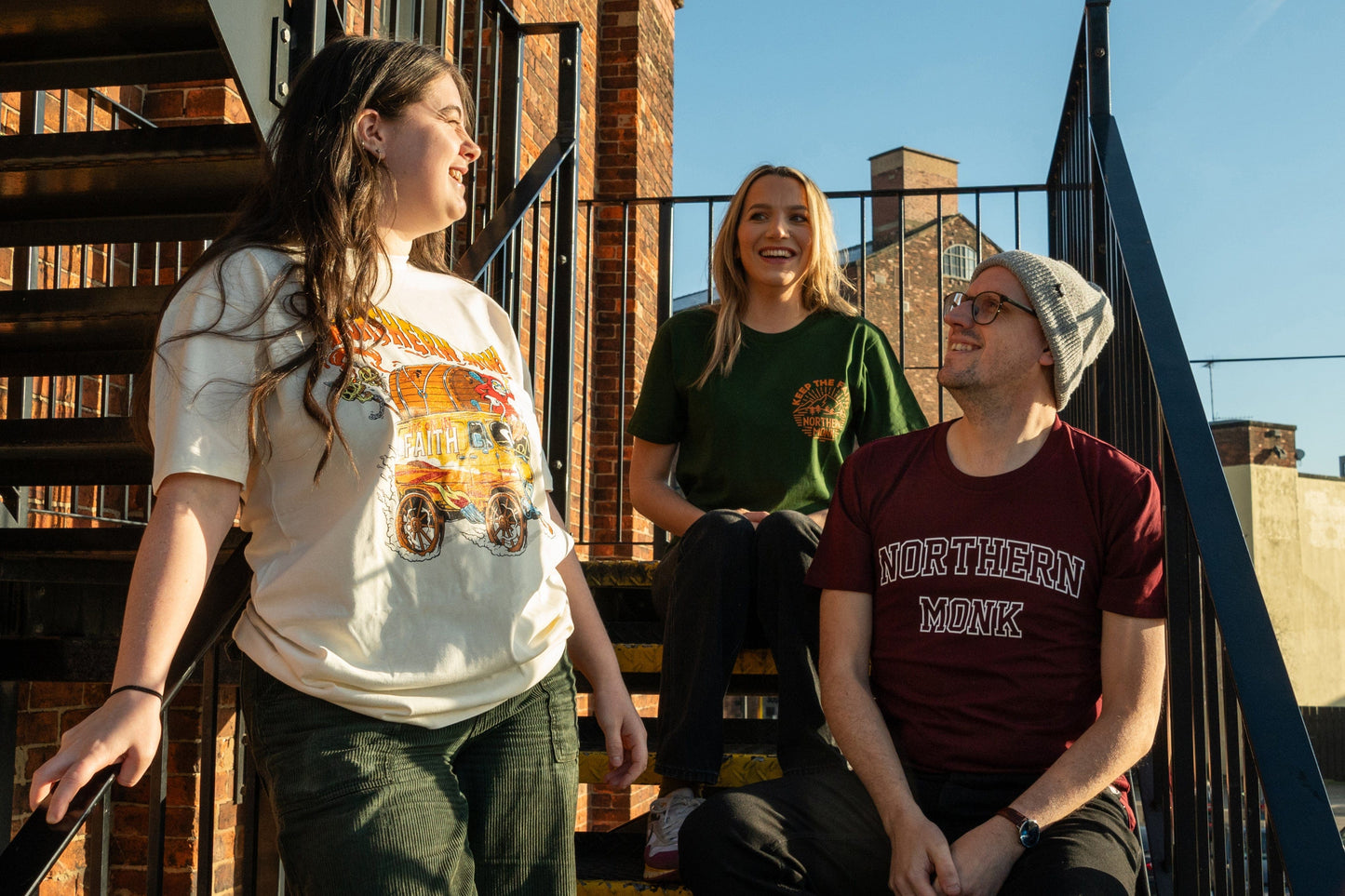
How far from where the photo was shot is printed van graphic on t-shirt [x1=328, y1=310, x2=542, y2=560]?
147 centimetres

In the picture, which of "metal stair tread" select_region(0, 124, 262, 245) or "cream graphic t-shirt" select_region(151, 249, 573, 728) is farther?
"metal stair tread" select_region(0, 124, 262, 245)

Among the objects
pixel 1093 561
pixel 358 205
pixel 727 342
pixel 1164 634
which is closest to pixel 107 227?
pixel 358 205

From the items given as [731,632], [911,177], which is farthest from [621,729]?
[911,177]

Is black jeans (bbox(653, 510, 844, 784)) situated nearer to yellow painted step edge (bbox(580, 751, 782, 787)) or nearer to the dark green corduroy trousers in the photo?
yellow painted step edge (bbox(580, 751, 782, 787))

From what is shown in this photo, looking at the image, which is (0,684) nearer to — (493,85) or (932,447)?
(493,85)

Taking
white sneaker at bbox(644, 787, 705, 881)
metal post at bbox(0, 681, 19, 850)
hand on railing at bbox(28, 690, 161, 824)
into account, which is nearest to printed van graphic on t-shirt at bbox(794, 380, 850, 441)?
white sneaker at bbox(644, 787, 705, 881)

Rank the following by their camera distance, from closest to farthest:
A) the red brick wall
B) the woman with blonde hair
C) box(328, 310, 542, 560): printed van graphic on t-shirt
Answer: box(328, 310, 542, 560): printed van graphic on t-shirt < the woman with blonde hair < the red brick wall

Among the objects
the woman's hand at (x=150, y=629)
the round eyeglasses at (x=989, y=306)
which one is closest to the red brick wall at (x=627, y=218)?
the round eyeglasses at (x=989, y=306)

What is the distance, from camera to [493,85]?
10.9ft

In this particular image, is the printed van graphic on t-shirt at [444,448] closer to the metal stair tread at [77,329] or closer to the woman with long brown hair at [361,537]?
the woman with long brown hair at [361,537]

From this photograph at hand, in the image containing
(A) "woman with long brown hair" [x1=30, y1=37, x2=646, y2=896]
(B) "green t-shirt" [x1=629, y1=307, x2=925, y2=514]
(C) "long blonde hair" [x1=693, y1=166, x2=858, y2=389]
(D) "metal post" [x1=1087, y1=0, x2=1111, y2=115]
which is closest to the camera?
(A) "woman with long brown hair" [x1=30, y1=37, x2=646, y2=896]

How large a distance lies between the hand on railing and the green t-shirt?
1783 millimetres

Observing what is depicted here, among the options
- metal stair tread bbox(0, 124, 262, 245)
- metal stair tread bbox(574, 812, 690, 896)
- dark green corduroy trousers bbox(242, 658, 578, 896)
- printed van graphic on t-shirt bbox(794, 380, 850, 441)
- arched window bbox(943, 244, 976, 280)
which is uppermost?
arched window bbox(943, 244, 976, 280)

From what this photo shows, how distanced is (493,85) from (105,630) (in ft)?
5.83
